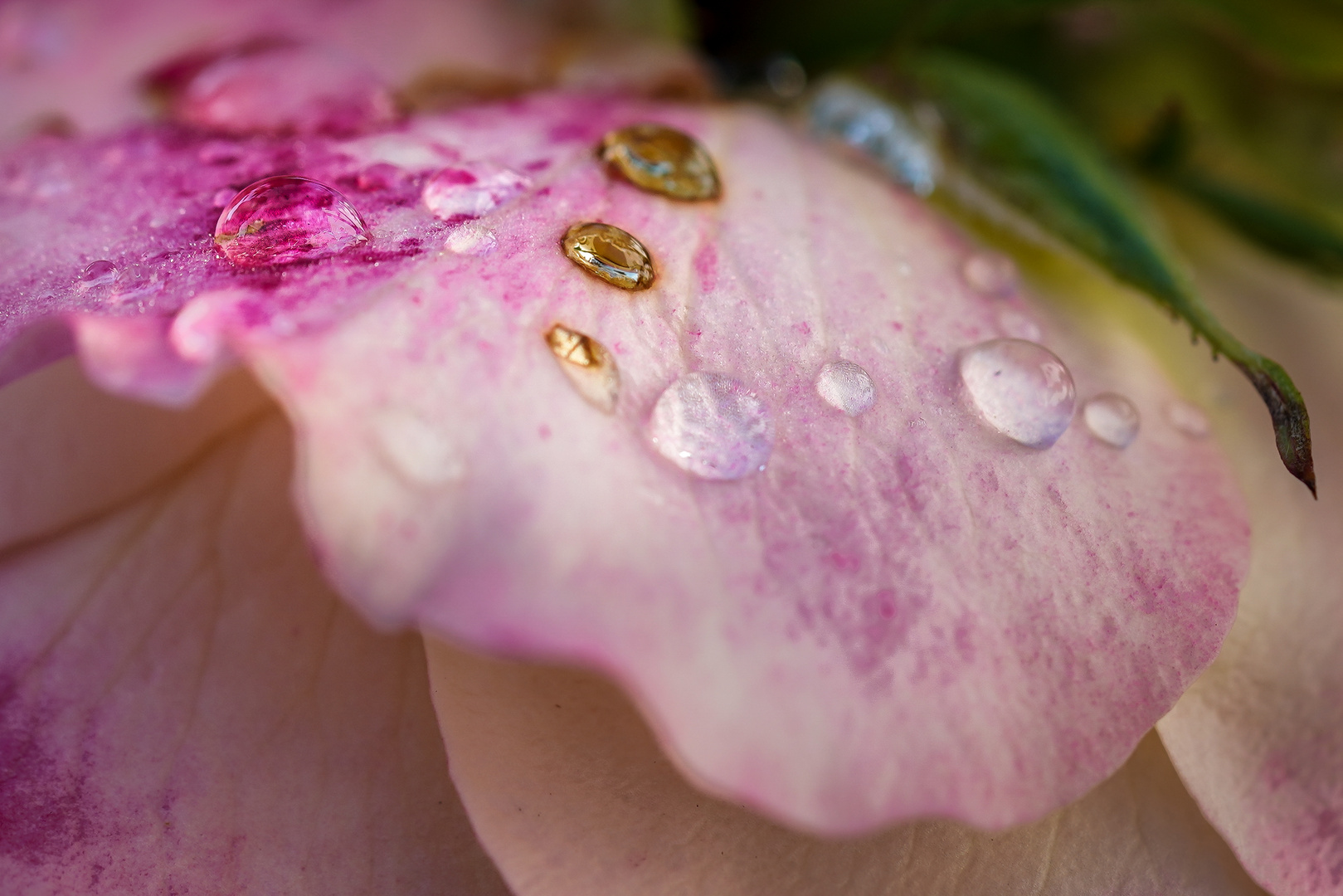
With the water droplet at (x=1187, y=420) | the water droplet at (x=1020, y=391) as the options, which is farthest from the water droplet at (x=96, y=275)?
the water droplet at (x=1187, y=420)

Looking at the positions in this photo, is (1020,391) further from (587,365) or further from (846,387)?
(587,365)

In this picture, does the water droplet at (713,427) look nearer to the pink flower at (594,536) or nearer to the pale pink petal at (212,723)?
the pink flower at (594,536)

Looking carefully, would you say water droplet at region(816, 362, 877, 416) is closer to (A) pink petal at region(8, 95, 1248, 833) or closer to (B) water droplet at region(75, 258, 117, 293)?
(A) pink petal at region(8, 95, 1248, 833)

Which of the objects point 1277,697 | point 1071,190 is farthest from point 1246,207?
point 1277,697

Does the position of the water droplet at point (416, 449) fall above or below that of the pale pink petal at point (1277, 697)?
above

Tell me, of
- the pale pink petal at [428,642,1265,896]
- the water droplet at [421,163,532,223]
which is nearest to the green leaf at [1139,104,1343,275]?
the pale pink petal at [428,642,1265,896]

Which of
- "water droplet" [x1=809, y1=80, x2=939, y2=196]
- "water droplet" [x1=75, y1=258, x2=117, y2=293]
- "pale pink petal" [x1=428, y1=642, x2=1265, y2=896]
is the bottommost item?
"pale pink petal" [x1=428, y1=642, x2=1265, y2=896]
